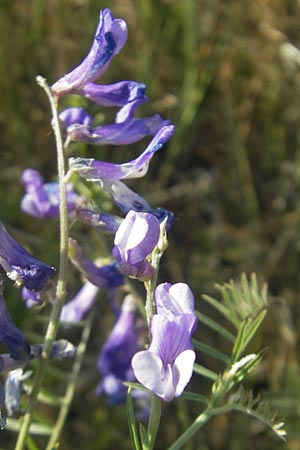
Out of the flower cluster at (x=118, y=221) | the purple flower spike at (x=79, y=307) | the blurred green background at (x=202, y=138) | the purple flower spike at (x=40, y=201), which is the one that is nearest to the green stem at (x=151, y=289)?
the flower cluster at (x=118, y=221)

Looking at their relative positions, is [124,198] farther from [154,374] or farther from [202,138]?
[202,138]

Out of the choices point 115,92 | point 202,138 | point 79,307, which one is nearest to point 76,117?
point 115,92

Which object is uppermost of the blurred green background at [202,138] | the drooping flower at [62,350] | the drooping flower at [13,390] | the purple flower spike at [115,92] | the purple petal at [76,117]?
the purple flower spike at [115,92]

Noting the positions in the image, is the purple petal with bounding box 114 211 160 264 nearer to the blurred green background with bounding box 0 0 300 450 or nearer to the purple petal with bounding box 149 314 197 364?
the purple petal with bounding box 149 314 197 364

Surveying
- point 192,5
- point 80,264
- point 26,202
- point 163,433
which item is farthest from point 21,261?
point 192,5

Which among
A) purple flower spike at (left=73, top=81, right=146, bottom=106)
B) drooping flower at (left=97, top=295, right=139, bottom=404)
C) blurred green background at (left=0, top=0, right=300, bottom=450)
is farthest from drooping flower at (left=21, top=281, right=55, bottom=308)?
blurred green background at (left=0, top=0, right=300, bottom=450)

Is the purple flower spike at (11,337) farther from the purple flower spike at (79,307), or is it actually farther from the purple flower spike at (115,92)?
the purple flower spike at (79,307)
